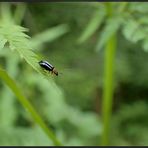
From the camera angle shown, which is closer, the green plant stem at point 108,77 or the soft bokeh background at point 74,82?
the green plant stem at point 108,77

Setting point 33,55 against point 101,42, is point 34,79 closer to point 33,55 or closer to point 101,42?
point 101,42

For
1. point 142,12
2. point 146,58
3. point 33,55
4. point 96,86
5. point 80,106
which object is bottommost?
point 33,55

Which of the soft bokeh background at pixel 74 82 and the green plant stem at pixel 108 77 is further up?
the soft bokeh background at pixel 74 82

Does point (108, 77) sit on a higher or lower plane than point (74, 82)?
lower

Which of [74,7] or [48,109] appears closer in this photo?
[48,109]

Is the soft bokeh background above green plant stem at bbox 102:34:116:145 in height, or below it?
above

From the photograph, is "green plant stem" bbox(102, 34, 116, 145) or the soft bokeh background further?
the soft bokeh background

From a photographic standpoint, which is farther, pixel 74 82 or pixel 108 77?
pixel 74 82

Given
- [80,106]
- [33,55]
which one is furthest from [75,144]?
[80,106]
